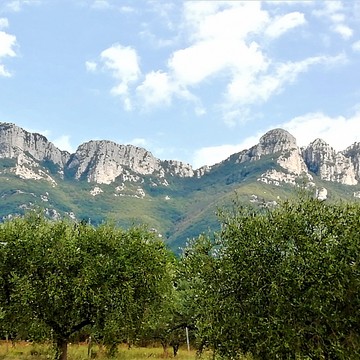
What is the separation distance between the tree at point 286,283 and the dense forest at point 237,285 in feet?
0.16

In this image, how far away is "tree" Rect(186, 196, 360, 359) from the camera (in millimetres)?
22031

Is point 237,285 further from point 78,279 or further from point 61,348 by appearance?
point 61,348

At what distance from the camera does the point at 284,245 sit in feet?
78.0

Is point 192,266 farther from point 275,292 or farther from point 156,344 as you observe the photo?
point 156,344

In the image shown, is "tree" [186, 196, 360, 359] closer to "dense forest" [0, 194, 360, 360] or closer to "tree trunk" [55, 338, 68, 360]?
"dense forest" [0, 194, 360, 360]

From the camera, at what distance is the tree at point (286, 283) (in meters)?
22.0

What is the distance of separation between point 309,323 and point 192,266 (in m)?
8.35

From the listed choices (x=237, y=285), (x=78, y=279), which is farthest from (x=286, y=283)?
(x=78, y=279)

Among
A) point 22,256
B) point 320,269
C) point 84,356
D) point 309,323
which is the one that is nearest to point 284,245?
point 320,269

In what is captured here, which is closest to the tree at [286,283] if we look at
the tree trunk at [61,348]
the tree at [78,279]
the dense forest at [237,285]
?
the dense forest at [237,285]

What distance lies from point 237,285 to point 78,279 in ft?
49.5

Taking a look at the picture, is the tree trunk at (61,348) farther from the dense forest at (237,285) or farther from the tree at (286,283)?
the tree at (286,283)

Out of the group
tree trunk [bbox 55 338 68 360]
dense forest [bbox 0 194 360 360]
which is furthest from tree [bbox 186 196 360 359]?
tree trunk [bbox 55 338 68 360]

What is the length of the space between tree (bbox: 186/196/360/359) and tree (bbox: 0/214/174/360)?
12.1m
